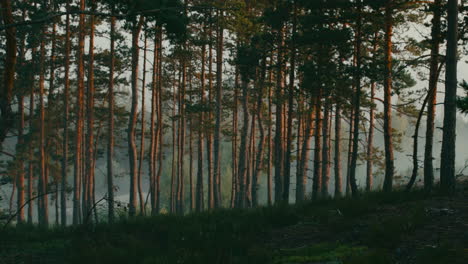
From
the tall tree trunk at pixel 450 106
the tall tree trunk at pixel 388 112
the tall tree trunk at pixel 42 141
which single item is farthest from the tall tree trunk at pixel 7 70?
the tall tree trunk at pixel 42 141

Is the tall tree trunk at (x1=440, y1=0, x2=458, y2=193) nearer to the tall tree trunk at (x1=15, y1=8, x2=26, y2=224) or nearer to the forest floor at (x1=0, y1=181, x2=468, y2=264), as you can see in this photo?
the forest floor at (x1=0, y1=181, x2=468, y2=264)

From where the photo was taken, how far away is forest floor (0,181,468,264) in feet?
21.5

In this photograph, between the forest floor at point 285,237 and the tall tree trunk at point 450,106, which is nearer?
the forest floor at point 285,237

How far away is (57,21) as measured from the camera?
977 inches

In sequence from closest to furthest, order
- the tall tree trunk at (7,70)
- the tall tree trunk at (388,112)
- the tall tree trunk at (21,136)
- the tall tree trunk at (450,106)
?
1. the tall tree trunk at (7,70)
2. the tall tree trunk at (450,106)
3. the tall tree trunk at (388,112)
4. the tall tree trunk at (21,136)

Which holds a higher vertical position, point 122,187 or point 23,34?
point 23,34

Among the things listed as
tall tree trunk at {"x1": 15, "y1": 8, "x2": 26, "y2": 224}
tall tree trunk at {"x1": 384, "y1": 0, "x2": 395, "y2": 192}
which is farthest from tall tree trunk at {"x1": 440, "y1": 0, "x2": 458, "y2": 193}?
tall tree trunk at {"x1": 15, "y1": 8, "x2": 26, "y2": 224}

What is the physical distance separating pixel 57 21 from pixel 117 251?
19.9m

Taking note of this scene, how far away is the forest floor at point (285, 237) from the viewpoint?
6.56 metres

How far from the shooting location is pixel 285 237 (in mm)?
8781

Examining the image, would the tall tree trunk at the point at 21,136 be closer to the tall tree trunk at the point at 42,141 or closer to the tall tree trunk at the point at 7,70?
the tall tree trunk at the point at 42,141

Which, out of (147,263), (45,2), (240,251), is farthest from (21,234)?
(45,2)

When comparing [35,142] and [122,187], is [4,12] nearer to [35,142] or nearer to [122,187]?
[35,142]

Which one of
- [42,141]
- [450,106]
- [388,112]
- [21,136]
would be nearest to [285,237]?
[450,106]
